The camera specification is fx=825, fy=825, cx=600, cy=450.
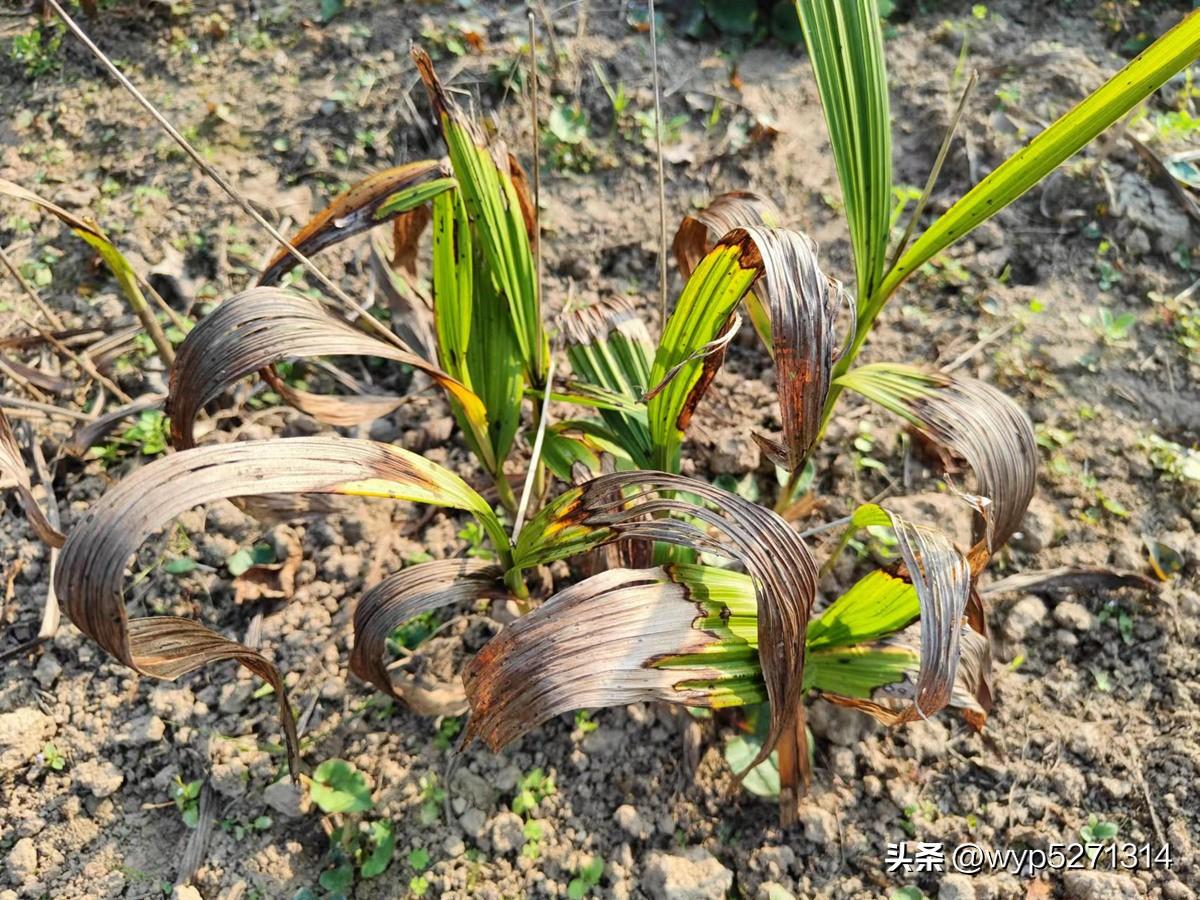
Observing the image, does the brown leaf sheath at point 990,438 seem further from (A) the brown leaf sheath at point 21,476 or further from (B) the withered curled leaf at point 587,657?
(A) the brown leaf sheath at point 21,476

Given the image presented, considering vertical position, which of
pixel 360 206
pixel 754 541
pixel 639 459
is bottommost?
pixel 639 459

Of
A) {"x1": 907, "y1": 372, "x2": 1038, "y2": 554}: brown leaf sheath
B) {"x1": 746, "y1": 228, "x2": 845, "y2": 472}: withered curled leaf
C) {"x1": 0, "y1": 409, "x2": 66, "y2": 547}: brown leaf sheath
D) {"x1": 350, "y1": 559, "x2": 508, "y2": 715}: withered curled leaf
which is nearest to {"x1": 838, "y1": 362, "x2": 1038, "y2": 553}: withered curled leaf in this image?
{"x1": 907, "y1": 372, "x2": 1038, "y2": 554}: brown leaf sheath

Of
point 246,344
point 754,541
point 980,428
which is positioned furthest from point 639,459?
point 246,344

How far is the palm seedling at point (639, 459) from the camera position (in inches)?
39.7

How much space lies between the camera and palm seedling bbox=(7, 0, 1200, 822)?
1.01 metres

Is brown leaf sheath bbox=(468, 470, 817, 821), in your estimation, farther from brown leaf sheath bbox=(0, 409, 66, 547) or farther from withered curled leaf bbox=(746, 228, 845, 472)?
brown leaf sheath bbox=(0, 409, 66, 547)

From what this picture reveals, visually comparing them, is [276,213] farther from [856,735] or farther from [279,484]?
[856,735]

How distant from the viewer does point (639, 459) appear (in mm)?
1408

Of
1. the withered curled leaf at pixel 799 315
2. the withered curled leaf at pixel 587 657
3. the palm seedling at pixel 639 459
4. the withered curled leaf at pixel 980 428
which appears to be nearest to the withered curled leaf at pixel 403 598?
the palm seedling at pixel 639 459

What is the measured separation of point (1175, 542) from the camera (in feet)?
5.43

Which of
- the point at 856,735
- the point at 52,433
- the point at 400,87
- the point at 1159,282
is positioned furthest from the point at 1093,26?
the point at 52,433

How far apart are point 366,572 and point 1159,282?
1972 mm

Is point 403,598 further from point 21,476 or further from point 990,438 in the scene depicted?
point 990,438

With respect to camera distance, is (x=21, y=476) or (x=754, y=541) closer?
(x=754, y=541)
